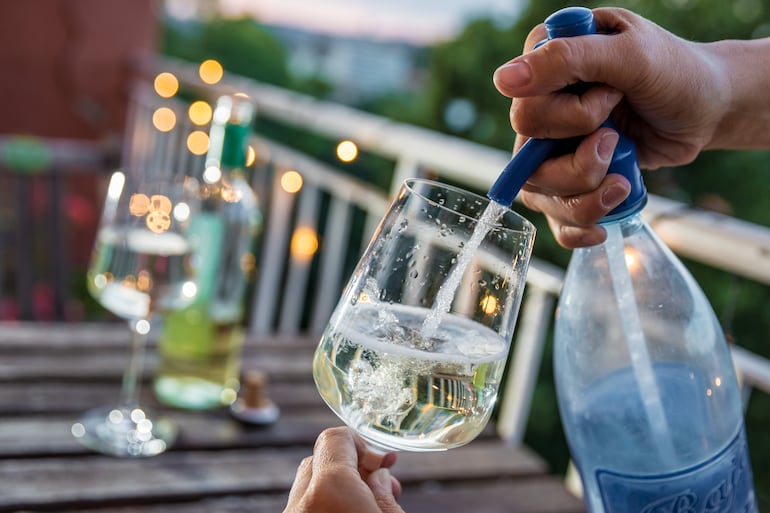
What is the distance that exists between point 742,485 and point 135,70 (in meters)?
3.79

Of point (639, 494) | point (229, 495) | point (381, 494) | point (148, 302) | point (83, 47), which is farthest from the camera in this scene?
point (83, 47)

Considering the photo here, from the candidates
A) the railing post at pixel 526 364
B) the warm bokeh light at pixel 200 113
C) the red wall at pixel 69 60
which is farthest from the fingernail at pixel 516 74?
the red wall at pixel 69 60

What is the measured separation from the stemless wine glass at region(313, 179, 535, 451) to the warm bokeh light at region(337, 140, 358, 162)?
1.34 m

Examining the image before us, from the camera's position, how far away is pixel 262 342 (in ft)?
5.31

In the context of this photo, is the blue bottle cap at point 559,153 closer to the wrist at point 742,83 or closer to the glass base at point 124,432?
the wrist at point 742,83

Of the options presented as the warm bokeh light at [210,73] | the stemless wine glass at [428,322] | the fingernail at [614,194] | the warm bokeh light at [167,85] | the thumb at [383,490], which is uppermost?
the fingernail at [614,194]

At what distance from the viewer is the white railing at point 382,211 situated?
108cm

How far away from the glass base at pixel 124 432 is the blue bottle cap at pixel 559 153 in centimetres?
71

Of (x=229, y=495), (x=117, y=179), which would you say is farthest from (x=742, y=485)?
(x=117, y=179)

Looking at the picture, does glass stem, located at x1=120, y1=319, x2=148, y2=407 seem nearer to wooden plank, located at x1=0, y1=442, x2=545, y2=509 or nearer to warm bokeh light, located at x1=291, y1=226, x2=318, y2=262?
wooden plank, located at x1=0, y1=442, x2=545, y2=509

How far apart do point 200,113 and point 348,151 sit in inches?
44.4

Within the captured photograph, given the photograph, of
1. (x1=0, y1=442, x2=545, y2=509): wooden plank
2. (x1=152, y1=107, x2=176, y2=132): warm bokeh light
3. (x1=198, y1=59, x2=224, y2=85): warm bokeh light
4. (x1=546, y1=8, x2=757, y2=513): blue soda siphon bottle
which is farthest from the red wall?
(x1=546, y1=8, x2=757, y2=513): blue soda siphon bottle

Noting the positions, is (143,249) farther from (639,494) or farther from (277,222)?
(277,222)

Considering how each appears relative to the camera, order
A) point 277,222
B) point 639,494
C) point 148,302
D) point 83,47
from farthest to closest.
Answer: point 83,47 → point 277,222 → point 148,302 → point 639,494
